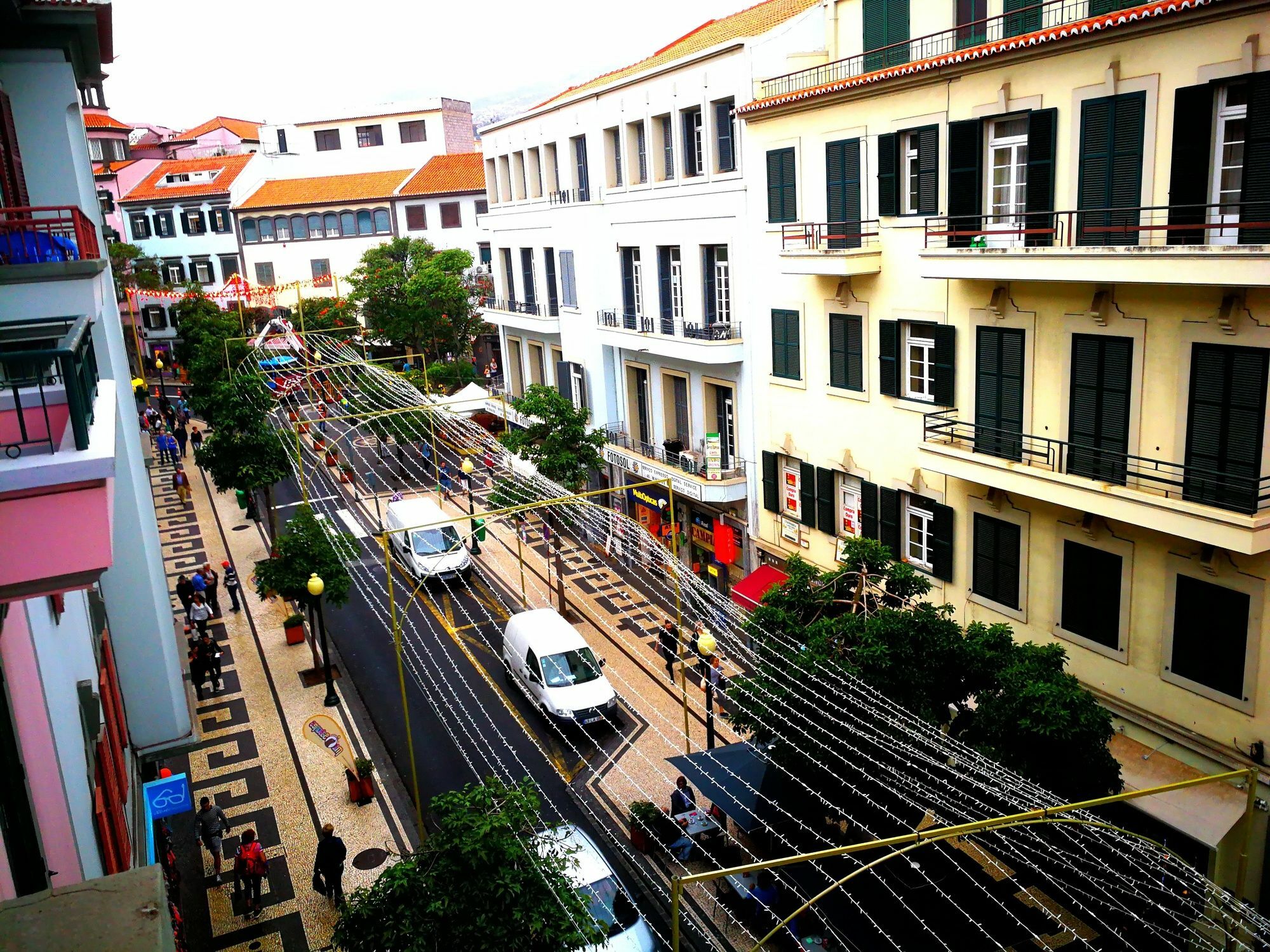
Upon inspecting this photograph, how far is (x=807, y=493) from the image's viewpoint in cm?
2509

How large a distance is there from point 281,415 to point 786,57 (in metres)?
27.6

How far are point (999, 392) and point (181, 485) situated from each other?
3628cm

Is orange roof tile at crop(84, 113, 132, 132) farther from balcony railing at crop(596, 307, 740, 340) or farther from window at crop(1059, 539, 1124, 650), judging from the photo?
window at crop(1059, 539, 1124, 650)

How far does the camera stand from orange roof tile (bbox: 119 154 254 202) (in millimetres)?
69812

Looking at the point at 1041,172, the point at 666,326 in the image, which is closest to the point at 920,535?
the point at 1041,172

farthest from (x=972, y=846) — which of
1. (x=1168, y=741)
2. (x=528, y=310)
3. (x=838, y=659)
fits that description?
(x=528, y=310)

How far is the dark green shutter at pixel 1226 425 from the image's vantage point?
14.3 m

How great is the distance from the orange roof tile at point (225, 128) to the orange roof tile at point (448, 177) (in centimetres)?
2615

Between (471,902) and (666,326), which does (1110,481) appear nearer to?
(471,902)

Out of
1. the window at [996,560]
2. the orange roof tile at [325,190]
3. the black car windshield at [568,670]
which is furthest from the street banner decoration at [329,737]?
the orange roof tile at [325,190]

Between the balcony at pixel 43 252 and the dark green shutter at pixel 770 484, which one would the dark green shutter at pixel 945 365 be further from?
the balcony at pixel 43 252

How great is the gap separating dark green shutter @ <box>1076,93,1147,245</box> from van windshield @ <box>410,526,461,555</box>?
21.7 metres

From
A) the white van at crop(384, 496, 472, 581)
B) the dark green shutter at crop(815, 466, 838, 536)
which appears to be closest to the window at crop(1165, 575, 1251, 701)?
the dark green shutter at crop(815, 466, 838, 536)

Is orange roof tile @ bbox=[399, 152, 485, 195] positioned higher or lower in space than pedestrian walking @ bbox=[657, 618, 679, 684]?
higher
